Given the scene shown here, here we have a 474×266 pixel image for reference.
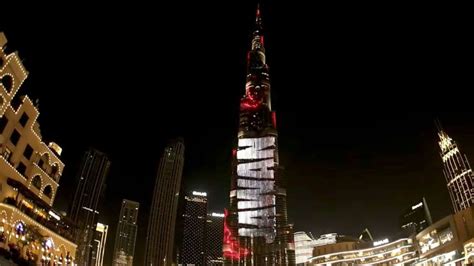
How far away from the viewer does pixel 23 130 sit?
42.7 m

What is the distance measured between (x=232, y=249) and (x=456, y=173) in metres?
79.1

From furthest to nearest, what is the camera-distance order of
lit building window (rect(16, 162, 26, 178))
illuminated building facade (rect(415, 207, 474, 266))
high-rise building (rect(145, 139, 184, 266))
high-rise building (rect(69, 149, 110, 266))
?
high-rise building (rect(145, 139, 184, 266))
high-rise building (rect(69, 149, 110, 266))
illuminated building facade (rect(415, 207, 474, 266))
lit building window (rect(16, 162, 26, 178))

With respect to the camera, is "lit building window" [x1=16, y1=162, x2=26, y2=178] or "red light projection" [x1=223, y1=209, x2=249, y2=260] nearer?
"lit building window" [x1=16, y1=162, x2=26, y2=178]

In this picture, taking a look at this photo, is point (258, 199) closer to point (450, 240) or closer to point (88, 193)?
point (88, 193)

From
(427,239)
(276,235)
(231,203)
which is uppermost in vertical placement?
(231,203)

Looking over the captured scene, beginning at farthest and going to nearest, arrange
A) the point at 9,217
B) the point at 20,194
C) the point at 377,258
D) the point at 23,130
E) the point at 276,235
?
the point at 276,235, the point at 377,258, the point at 23,130, the point at 20,194, the point at 9,217

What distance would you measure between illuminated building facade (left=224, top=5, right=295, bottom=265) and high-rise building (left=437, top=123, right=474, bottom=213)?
56560 millimetres

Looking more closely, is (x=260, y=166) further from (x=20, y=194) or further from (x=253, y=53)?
(x=20, y=194)

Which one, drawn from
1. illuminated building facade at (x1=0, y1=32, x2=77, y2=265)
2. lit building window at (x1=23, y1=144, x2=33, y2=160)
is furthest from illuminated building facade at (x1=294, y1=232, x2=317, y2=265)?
lit building window at (x1=23, y1=144, x2=33, y2=160)

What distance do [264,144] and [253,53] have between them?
125ft

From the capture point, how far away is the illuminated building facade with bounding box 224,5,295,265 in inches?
5241

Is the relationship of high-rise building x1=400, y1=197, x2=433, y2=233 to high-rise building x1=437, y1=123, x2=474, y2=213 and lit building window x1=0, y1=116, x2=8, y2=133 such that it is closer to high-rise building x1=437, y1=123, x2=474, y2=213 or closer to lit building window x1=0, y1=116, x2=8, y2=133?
high-rise building x1=437, y1=123, x2=474, y2=213

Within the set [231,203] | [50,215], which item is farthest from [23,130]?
[231,203]

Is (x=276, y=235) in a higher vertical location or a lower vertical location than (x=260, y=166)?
lower
